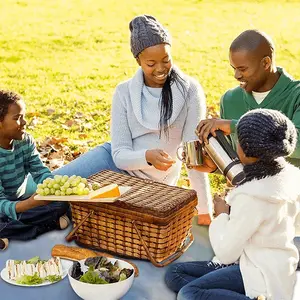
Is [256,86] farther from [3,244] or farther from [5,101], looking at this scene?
[3,244]

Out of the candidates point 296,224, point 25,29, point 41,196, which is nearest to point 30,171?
point 41,196

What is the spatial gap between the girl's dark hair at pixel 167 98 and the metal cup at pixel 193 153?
35 centimetres

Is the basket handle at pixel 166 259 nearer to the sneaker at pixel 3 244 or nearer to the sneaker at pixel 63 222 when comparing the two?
the sneaker at pixel 63 222

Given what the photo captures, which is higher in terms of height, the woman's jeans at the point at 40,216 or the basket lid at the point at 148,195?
the basket lid at the point at 148,195

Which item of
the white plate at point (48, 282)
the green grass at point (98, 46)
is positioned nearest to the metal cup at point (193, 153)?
the white plate at point (48, 282)

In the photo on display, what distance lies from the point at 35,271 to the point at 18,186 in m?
0.69

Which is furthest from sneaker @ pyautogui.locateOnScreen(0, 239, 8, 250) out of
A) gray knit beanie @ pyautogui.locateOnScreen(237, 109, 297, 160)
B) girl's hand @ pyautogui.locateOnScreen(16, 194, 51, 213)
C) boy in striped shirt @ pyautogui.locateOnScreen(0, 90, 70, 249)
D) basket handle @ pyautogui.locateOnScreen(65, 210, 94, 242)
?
gray knit beanie @ pyautogui.locateOnScreen(237, 109, 297, 160)

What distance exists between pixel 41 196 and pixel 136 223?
0.47 m

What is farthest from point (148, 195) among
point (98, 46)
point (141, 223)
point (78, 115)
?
point (98, 46)

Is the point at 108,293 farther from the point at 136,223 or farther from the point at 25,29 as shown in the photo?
the point at 25,29

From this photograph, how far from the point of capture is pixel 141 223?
308 centimetres

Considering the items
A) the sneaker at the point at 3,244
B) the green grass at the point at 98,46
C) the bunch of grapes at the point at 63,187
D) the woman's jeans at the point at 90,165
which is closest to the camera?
the bunch of grapes at the point at 63,187

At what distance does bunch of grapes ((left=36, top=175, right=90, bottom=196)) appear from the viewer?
310 centimetres

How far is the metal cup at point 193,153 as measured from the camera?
329 centimetres
